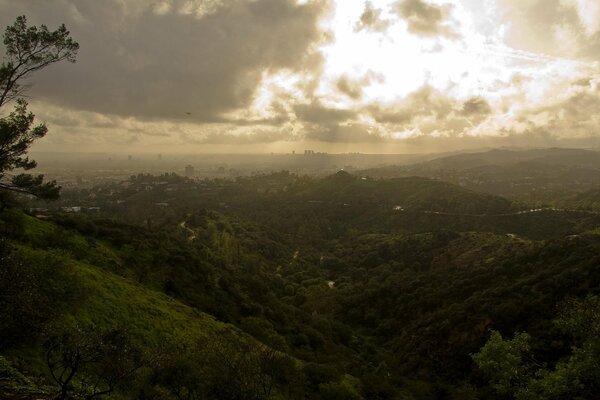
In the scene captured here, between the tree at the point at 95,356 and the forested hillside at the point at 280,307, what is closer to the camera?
the tree at the point at 95,356

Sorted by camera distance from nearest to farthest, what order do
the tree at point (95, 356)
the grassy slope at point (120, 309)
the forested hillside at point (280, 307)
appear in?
the tree at point (95, 356) → the forested hillside at point (280, 307) → the grassy slope at point (120, 309)

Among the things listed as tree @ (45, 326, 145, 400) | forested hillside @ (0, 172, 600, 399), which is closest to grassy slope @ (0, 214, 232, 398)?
forested hillside @ (0, 172, 600, 399)

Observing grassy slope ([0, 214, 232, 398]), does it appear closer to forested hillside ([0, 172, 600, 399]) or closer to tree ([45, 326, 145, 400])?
forested hillside ([0, 172, 600, 399])

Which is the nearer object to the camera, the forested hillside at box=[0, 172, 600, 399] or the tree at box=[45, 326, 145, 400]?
the tree at box=[45, 326, 145, 400]

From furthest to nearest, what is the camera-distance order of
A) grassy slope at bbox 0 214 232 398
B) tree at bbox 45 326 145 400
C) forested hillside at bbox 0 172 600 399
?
grassy slope at bbox 0 214 232 398 < forested hillside at bbox 0 172 600 399 < tree at bbox 45 326 145 400

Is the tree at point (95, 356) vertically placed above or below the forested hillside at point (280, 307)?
above

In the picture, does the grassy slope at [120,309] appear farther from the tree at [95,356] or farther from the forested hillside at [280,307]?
the tree at [95,356]

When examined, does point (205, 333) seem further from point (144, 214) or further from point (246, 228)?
point (144, 214)

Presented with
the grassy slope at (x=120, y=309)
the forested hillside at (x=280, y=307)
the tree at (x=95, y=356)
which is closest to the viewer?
the tree at (x=95, y=356)

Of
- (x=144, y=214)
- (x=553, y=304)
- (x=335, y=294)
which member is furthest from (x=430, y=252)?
(x=144, y=214)

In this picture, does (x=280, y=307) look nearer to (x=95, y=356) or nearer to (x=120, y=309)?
(x=120, y=309)

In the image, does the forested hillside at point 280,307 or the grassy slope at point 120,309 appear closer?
the forested hillside at point 280,307

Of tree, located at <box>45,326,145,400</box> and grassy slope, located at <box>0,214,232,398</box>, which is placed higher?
tree, located at <box>45,326,145,400</box>

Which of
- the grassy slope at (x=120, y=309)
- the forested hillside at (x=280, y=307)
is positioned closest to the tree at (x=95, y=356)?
the forested hillside at (x=280, y=307)
